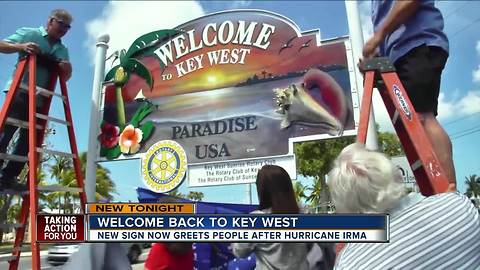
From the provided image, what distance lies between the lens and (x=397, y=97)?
160 cm

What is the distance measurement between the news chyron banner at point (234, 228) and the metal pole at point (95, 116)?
13.5 feet

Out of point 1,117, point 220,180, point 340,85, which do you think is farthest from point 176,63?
point 1,117

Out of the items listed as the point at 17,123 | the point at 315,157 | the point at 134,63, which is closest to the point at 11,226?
the point at 17,123

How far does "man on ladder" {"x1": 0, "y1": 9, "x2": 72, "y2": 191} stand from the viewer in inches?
103

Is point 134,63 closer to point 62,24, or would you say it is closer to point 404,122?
point 62,24

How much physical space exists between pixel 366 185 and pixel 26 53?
83.9 inches

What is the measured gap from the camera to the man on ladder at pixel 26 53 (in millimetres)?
2620

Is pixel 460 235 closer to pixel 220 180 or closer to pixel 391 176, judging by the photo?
pixel 391 176

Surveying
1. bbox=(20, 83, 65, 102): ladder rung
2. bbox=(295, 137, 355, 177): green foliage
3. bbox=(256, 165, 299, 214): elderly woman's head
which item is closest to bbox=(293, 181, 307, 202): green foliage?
bbox=(256, 165, 299, 214): elderly woman's head

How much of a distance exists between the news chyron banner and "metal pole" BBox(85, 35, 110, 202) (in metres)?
4.11

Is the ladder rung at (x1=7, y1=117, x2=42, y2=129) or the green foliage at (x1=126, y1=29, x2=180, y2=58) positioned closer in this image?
the ladder rung at (x1=7, y1=117, x2=42, y2=129)

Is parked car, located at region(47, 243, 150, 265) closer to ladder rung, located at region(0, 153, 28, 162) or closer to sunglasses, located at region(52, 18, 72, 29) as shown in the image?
ladder rung, located at region(0, 153, 28, 162)

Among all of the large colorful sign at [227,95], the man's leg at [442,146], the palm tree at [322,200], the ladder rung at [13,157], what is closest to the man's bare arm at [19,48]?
the ladder rung at [13,157]

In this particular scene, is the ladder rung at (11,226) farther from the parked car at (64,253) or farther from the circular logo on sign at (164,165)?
the circular logo on sign at (164,165)
